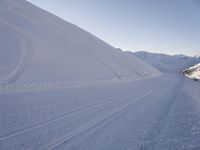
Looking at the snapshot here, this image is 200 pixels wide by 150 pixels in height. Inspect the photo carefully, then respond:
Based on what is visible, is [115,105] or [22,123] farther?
[115,105]

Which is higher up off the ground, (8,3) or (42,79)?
(8,3)

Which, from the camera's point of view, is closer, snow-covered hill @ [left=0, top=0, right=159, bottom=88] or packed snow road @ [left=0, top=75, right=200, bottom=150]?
packed snow road @ [left=0, top=75, right=200, bottom=150]

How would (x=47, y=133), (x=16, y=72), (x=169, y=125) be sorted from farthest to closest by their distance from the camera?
(x=16, y=72)
(x=169, y=125)
(x=47, y=133)

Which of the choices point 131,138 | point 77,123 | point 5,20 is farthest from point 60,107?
point 5,20

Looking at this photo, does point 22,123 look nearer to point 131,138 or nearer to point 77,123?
point 77,123

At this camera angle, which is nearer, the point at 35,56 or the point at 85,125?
the point at 85,125

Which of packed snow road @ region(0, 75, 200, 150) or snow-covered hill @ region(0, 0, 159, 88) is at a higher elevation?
snow-covered hill @ region(0, 0, 159, 88)

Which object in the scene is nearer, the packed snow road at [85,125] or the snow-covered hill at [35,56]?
the packed snow road at [85,125]

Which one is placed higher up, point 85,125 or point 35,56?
point 35,56

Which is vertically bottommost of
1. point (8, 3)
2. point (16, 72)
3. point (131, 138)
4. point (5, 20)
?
point (131, 138)

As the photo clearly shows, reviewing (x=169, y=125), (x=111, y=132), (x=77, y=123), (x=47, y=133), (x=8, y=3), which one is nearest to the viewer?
(x=47, y=133)

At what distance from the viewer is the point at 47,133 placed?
747 centimetres

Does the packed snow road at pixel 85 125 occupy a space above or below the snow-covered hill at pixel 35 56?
below

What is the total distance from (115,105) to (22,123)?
5.85 metres
